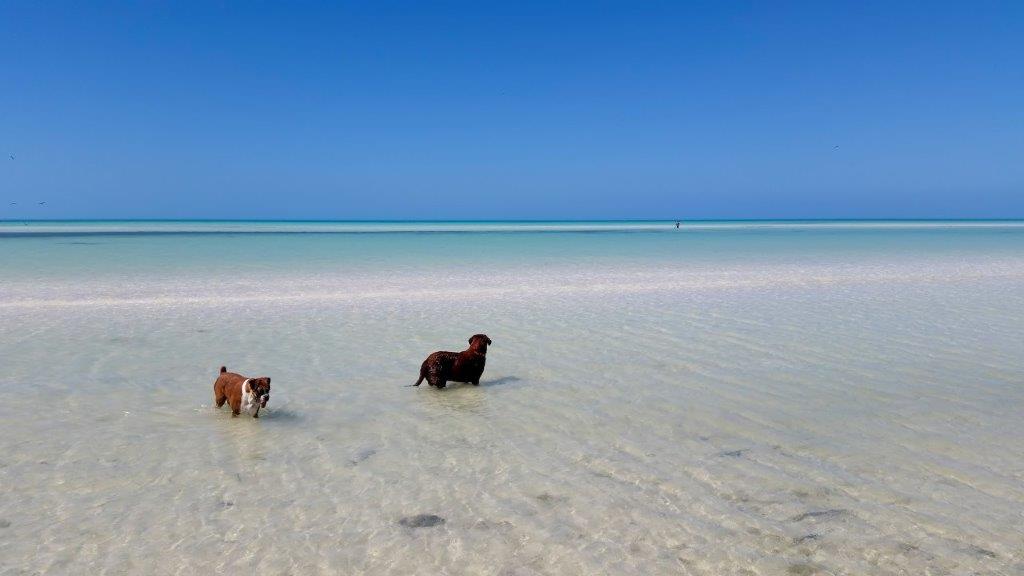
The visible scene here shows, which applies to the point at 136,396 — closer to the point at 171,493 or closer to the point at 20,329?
the point at 171,493

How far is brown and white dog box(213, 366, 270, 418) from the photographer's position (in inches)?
269

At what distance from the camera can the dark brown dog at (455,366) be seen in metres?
8.28

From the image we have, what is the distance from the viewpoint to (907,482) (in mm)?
5363

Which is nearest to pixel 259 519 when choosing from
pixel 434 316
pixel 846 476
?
pixel 846 476

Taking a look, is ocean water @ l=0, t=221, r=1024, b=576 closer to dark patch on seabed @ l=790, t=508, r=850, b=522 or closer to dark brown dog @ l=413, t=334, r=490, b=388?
dark patch on seabed @ l=790, t=508, r=850, b=522

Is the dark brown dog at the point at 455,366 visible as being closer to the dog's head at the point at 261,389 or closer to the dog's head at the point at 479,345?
the dog's head at the point at 479,345

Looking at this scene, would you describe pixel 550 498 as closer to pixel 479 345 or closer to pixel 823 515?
pixel 823 515

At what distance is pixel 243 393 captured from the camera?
6.92 metres

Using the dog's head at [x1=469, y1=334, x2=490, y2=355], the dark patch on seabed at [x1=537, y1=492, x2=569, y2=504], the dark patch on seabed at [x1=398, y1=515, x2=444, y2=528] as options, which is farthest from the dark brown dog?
the dark patch on seabed at [x1=398, y1=515, x2=444, y2=528]

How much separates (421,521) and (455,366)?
3.66 meters

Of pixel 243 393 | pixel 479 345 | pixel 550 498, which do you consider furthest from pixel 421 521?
pixel 479 345

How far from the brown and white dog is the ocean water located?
24 centimetres

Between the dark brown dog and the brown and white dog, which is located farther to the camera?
the dark brown dog

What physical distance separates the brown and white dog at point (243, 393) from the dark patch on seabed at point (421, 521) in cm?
262
